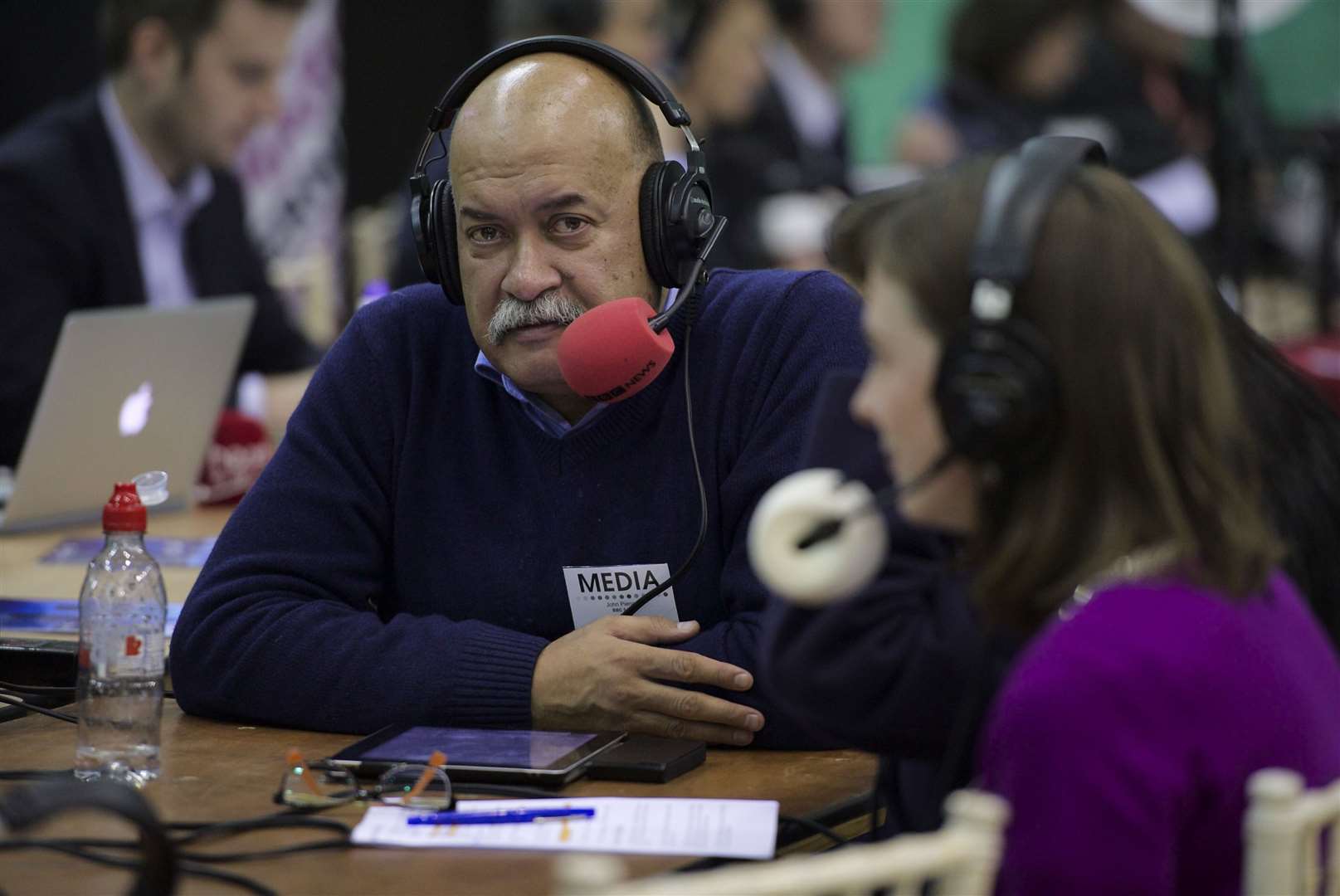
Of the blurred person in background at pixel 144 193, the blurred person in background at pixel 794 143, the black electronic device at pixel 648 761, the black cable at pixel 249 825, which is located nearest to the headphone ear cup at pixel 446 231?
the black electronic device at pixel 648 761

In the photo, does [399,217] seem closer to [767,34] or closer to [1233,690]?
[767,34]

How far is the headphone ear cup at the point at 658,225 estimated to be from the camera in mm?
1718

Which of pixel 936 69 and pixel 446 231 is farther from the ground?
pixel 936 69

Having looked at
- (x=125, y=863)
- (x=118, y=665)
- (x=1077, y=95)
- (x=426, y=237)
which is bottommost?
(x=125, y=863)

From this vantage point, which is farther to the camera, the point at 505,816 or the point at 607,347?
the point at 607,347

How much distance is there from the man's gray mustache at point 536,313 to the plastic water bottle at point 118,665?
42cm

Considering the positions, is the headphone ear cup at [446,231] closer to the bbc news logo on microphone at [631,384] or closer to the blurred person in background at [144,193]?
the bbc news logo on microphone at [631,384]

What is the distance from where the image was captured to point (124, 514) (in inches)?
55.6

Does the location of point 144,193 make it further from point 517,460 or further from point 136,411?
point 517,460

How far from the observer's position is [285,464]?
5.71ft

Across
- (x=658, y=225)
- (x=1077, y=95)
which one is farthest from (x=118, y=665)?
(x=1077, y=95)

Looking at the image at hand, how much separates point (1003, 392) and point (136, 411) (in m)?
1.76

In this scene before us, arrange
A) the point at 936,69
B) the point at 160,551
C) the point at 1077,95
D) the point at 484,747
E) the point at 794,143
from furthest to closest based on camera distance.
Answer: the point at 936,69 → the point at 1077,95 → the point at 794,143 → the point at 160,551 → the point at 484,747

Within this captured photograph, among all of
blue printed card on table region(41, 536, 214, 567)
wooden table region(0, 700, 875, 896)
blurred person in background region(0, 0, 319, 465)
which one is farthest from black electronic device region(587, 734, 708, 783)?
blurred person in background region(0, 0, 319, 465)
